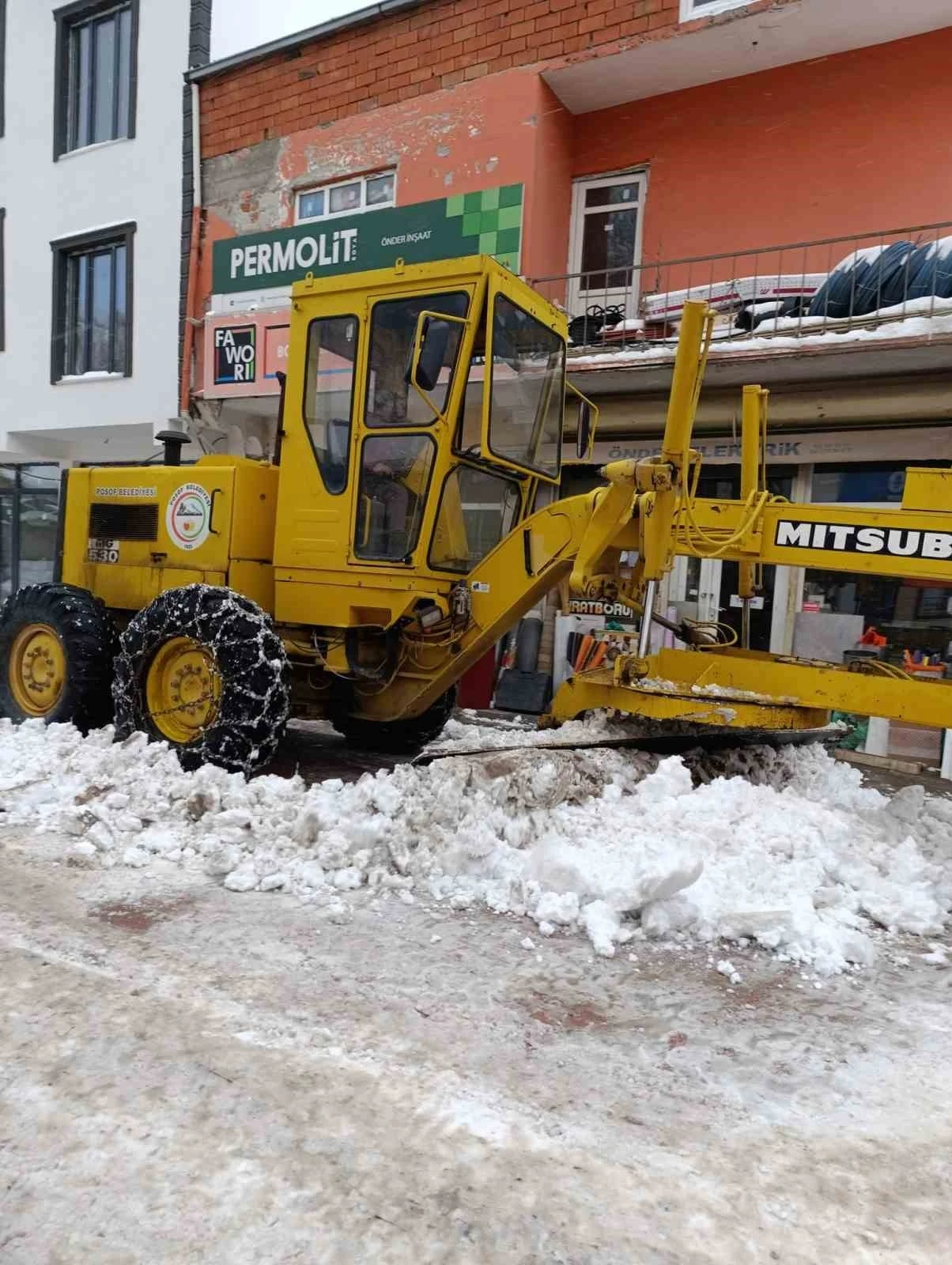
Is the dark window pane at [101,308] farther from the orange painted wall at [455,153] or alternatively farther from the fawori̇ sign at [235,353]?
the orange painted wall at [455,153]

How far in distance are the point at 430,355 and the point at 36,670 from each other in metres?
3.68

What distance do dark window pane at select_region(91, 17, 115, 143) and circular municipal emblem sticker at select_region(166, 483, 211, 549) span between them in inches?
369

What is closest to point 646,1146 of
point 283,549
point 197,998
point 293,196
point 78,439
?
point 197,998

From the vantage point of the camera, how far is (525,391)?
541cm

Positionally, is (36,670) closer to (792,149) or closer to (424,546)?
(424,546)

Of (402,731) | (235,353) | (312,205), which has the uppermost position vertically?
(312,205)

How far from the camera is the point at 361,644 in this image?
17.6 ft

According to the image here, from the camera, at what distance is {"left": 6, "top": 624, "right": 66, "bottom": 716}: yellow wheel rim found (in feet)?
19.5

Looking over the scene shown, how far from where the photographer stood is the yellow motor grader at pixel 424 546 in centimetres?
427

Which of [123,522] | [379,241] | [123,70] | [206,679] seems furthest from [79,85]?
[206,679]

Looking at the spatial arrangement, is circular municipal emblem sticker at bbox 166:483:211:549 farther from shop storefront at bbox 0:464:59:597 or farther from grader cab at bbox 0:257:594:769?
shop storefront at bbox 0:464:59:597

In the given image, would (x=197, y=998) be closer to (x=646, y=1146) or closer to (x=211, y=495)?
(x=646, y=1146)

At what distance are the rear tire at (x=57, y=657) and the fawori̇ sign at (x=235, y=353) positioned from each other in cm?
537

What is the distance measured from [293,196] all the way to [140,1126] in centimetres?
1090
